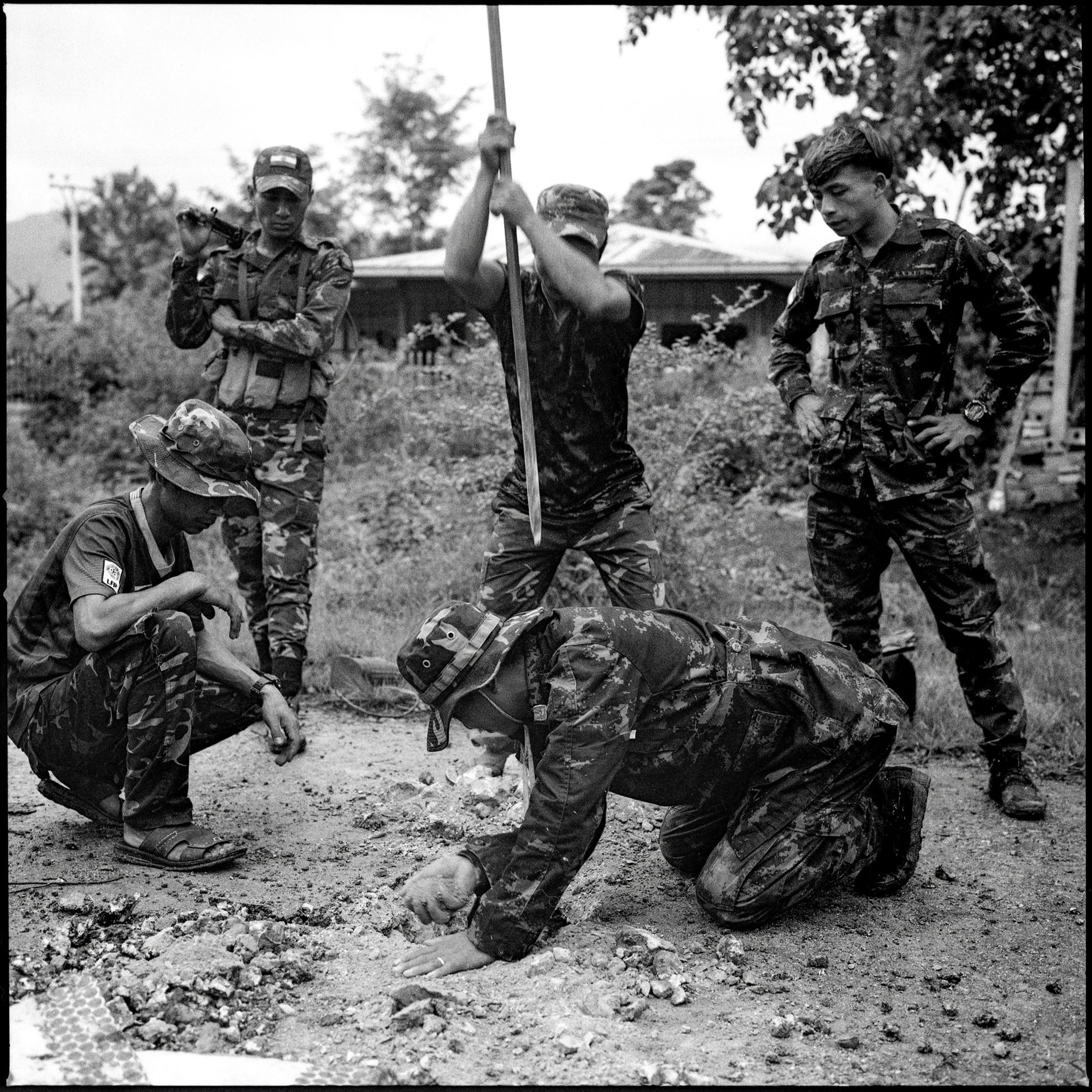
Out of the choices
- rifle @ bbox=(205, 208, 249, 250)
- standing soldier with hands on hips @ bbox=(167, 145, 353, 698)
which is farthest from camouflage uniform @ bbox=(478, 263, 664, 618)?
rifle @ bbox=(205, 208, 249, 250)

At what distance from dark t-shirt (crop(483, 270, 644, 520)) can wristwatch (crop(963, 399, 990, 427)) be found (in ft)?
3.82

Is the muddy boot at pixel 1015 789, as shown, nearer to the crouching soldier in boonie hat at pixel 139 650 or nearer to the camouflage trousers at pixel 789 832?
the camouflage trousers at pixel 789 832

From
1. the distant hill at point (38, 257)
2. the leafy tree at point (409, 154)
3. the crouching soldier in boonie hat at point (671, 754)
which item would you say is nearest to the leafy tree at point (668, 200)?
the leafy tree at point (409, 154)

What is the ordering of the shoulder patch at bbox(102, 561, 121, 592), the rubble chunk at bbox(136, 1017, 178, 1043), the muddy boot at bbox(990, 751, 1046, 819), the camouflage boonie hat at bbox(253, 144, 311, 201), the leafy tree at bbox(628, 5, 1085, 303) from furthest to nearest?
the leafy tree at bbox(628, 5, 1085, 303) < the camouflage boonie hat at bbox(253, 144, 311, 201) < the muddy boot at bbox(990, 751, 1046, 819) < the shoulder patch at bbox(102, 561, 121, 592) < the rubble chunk at bbox(136, 1017, 178, 1043)

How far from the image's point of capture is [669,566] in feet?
21.4

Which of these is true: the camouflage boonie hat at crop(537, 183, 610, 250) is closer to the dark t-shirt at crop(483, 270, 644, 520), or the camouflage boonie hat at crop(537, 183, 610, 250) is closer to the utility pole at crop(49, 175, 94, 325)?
the dark t-shirt at crop(483, 270, 644, 520)

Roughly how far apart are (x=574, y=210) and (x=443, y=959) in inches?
89.2

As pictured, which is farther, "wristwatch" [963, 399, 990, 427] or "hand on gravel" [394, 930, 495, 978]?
"wristwatch" [963, 399, 990, 427]

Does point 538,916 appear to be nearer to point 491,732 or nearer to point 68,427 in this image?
point 491,732

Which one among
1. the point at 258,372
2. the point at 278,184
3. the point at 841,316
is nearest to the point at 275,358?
the point at 258,372

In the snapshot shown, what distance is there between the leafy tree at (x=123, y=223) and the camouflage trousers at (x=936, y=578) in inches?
1210

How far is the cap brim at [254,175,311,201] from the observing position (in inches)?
192

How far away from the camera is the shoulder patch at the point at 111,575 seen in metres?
3.54

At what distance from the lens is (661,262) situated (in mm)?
14023
